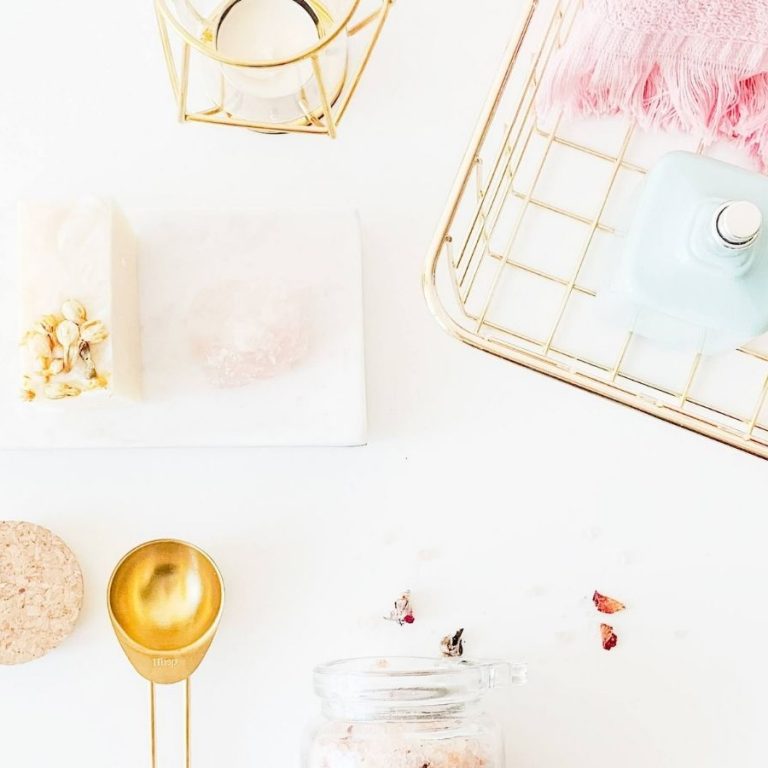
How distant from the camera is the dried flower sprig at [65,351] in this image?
0.66 m

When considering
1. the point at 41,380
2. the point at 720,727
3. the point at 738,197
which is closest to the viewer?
the point at 738,197

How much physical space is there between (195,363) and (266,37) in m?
0.26

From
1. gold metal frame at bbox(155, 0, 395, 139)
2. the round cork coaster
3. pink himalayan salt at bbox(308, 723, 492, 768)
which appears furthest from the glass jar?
gold metal frame at bbox(155, 0, 395, 139)

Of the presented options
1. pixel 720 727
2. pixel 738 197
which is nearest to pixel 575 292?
pixel 738 197

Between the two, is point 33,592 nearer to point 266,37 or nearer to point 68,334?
point 68,334

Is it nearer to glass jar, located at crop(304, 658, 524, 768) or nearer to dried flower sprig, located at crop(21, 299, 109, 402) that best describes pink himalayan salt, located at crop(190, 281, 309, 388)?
dried flower sprig, located at crop(21, 299, 109, 402)

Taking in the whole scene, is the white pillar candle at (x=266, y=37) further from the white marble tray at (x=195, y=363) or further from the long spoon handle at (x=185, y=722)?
the long spoon handle at (x=185, y=722)

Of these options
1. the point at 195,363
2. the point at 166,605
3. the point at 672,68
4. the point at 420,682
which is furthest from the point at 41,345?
the point at 672,68

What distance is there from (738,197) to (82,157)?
1.73 feet

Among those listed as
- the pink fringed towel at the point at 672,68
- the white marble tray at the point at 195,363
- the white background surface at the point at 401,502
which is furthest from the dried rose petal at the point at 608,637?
the pink fringed towel at the point at 672,68

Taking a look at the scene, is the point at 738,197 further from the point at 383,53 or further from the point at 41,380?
the point at 41,380

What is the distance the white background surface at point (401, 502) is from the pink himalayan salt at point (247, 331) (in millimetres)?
76

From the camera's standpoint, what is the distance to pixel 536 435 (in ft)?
2.60

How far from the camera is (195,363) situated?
753 millimetres
